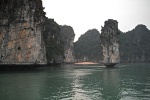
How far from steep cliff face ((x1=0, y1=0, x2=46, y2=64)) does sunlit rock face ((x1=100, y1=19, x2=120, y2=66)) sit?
117ft

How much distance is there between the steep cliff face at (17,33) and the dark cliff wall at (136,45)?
339 ft

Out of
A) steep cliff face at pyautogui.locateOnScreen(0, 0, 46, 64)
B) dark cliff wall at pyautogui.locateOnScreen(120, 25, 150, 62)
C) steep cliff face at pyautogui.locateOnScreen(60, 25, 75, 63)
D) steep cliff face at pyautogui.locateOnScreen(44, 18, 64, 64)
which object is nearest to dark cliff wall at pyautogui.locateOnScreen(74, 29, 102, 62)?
dark cliff wall at pyautogui.locateOnScreen(120, 25, 150, 62)

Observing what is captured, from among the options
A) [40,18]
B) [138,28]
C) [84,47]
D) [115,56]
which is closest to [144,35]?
[138,28]

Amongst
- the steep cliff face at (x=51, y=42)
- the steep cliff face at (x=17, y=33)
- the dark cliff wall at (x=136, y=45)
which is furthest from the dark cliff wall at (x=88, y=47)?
the steep cliff face at (x=17, y=33)

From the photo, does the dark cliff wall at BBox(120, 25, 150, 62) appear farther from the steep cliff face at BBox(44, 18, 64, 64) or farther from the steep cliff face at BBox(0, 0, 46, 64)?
the steep cliff face at BBox(0, 0, 46, 64)

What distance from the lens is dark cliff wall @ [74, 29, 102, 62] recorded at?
14438 centimetres

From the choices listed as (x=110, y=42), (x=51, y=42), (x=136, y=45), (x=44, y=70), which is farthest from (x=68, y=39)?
(x=44, y=70)

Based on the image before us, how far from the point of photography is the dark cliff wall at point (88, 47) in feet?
474

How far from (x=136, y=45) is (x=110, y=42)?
7805 cm

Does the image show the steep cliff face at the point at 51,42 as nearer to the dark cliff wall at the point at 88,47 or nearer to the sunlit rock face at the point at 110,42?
the sunlit rock face at the point at 110,42

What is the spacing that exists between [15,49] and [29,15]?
21.3ft

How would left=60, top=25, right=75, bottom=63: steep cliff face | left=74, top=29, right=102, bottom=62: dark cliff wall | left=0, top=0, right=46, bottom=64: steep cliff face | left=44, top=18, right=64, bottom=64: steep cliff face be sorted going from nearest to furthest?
left=0, top=0, right=46, bottom=64: steep cliff face
left=44, top=18, right=64, bottom=64: steep cliff face
left=60, top=25, right=75, bottom=63: steep cliff face
left=74, top=29, right=102, bottom=62: dark cliff wall

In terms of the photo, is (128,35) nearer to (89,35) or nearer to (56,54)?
(89,35)

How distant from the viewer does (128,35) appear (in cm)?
15112
